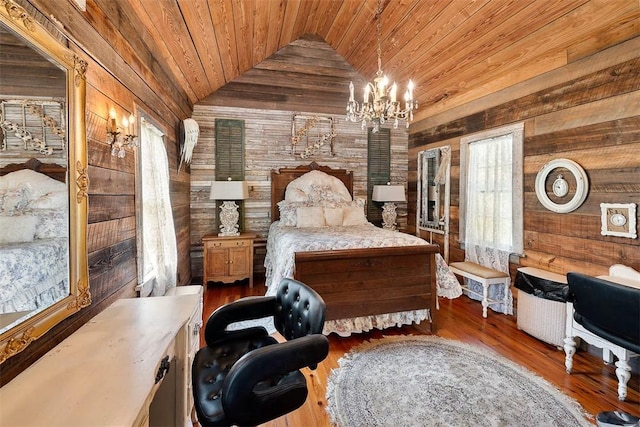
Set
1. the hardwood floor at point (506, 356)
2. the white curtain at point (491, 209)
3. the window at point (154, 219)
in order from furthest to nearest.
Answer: the white curtain at point (491, 209), the window at point (154, 219), the hardwood floor at point (506, 356)

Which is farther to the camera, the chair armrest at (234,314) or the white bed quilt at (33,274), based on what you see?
the chair armrest at (234,314)

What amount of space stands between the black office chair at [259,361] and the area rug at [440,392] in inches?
28.8

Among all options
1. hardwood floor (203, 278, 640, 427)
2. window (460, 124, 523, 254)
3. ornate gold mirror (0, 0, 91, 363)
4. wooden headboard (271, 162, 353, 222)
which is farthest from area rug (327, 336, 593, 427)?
wooden headboard (271, 162, 353, 222)

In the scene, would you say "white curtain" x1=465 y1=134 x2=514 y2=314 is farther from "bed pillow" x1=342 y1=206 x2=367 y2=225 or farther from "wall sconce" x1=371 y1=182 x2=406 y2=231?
"bed pillow" x1=342 y1=206 x2=367 y2=225

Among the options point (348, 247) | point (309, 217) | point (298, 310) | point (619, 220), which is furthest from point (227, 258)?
point (619, 220)

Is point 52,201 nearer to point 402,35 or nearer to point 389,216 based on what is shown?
point 402,35

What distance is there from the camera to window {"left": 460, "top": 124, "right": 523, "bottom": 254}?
338 cm

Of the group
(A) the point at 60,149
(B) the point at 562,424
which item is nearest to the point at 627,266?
(B) the point at 562,424

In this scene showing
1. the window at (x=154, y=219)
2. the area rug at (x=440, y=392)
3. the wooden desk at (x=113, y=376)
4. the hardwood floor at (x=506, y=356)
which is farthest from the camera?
the window at (x=154, y=219)

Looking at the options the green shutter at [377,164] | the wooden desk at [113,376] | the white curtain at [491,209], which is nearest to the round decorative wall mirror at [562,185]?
the white curtain at [491,209]

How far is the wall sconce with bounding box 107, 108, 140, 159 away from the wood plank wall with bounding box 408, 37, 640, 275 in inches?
149

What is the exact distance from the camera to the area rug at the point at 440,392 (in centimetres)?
185

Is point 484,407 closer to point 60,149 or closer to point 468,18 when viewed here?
point 60,149

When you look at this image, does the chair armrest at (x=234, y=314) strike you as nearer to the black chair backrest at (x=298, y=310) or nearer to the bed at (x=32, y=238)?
the black chair backrest at (x=298, y=310)
